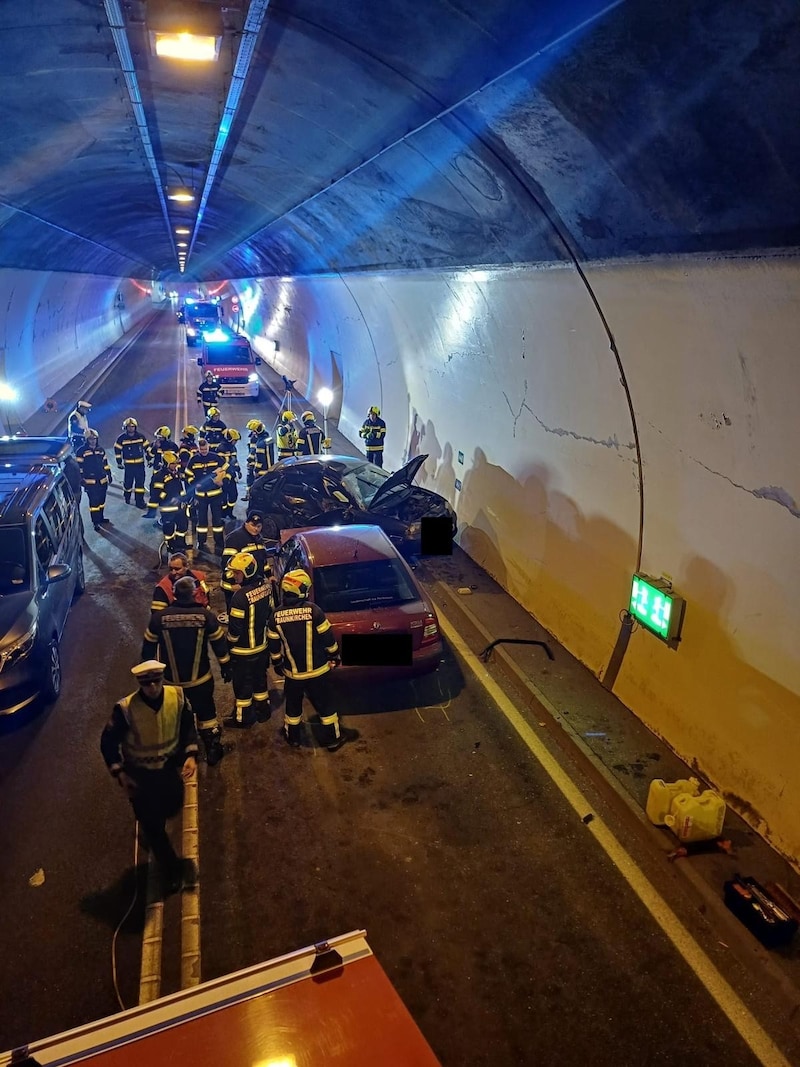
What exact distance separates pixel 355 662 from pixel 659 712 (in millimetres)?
3180

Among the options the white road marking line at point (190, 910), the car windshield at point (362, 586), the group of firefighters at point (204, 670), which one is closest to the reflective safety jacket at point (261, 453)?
the group of firefighters at point (204, 670)

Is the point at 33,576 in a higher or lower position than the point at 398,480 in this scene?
lower

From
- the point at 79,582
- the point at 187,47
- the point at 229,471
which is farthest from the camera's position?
the point at 229,471

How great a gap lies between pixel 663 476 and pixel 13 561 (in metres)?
6.97

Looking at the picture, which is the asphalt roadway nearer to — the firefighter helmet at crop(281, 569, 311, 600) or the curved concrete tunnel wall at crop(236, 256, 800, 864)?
the curved concrete tunnel wall at crop(236, 256, 800, 864)

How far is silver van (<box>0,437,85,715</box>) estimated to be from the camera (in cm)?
701

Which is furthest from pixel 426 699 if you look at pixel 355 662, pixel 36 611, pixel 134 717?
pixel 36 611

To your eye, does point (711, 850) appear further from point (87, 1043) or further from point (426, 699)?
point (87, 1043)

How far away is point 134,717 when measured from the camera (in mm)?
5059

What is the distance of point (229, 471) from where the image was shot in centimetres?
1284

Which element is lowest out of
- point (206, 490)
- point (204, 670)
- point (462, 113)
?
point (204, 670)

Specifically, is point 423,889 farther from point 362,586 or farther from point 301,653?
point 362,586

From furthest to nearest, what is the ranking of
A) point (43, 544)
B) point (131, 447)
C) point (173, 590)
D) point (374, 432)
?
point (374, 432) < point (131, 447) < point (43, 544) < point (173, 590)

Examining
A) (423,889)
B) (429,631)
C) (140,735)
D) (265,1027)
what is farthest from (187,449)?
(265,1027)
